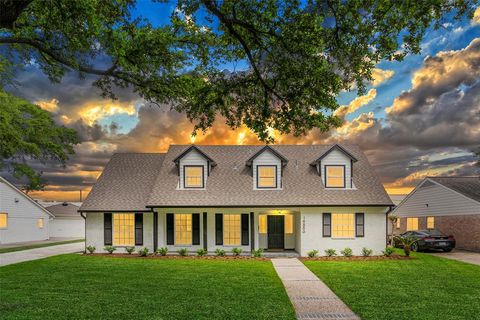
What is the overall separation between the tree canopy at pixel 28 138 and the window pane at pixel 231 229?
12360mm

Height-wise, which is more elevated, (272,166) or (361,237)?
(272,166)

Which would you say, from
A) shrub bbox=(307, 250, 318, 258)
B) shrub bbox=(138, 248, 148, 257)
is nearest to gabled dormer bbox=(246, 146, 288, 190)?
shrub bbox=(307, 250, 318, 258)

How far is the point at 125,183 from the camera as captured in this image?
931 inches

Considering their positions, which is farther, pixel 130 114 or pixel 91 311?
pixel 130 114

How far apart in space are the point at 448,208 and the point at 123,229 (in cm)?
2088

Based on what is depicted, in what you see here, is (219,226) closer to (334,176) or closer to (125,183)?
(125,183)

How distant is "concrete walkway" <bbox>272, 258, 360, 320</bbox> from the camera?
27.8ft

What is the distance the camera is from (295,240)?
22719mm

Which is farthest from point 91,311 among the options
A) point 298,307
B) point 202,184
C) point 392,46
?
point 202,184

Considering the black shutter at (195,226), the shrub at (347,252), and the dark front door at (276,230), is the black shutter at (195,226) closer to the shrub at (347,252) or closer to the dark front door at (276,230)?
the dark front door at (276,230)

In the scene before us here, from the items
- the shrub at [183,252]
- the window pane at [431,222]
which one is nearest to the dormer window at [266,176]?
the shrub at [183,252]

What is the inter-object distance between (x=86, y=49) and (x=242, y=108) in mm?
4369

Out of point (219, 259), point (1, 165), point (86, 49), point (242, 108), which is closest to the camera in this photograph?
point (86, 49)

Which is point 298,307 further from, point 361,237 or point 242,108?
point 361,237
